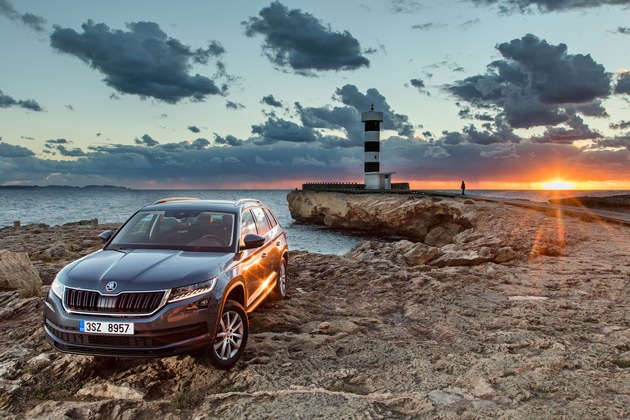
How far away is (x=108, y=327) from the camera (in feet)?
13.6

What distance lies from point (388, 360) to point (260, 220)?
296cm

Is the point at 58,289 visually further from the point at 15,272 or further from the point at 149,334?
the point at 15,272

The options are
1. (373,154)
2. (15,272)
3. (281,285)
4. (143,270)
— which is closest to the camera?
(143,270)

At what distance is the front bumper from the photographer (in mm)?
4145

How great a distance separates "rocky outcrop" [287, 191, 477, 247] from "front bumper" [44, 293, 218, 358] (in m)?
24.4

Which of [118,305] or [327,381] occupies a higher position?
[118,305]

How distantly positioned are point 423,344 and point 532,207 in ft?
71.8

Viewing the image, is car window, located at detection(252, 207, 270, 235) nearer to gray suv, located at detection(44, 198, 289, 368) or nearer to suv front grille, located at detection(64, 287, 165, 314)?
gray suv, located at detection(44, 198, 289, 368)

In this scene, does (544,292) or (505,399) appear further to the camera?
(544,292)

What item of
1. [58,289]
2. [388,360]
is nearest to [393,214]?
[388,360]

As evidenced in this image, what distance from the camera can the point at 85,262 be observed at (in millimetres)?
4848

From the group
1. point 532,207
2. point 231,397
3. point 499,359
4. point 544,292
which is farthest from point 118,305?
point 532,207

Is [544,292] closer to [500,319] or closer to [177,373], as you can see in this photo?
[500,319]

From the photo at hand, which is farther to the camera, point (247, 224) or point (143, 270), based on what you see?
point (247, 224)
